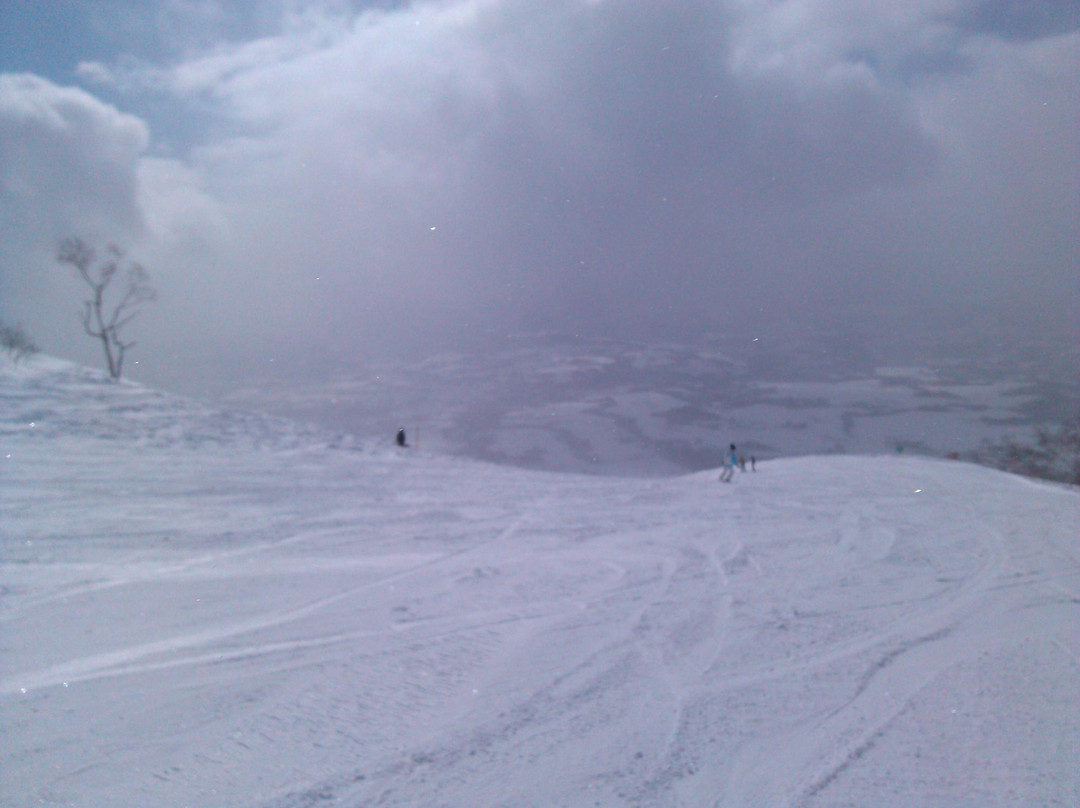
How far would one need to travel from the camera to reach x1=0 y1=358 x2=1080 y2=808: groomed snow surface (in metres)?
4.20

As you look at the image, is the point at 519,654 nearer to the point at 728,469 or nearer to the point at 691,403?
the point at 728,469

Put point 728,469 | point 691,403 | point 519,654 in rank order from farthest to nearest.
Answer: point 691,403, point 728,469, point 519,654

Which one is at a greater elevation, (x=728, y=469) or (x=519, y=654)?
(x=728, y=469)

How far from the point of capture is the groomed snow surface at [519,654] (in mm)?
4203

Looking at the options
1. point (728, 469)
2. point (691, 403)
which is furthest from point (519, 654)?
point (691, 403)

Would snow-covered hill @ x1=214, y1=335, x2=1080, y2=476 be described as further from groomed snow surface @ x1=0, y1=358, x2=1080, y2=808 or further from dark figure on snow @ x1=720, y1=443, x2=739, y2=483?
groomed snow surface @ x1=0, y1=358, x2=1080, y2=808

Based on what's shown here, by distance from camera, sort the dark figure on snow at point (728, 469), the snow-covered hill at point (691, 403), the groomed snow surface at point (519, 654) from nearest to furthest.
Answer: the groomed snow surface at point (519, 654) → the dark figure on snow at point (728, 469) → the snow-covered hill at point (691, 403)

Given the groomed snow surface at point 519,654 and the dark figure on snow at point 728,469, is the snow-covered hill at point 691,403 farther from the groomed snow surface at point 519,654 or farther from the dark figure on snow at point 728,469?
the groomed snow surface at point 519,654

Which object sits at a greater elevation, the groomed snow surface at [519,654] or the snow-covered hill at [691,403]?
the snow-covered hill at [691,403]

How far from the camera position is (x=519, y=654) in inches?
238

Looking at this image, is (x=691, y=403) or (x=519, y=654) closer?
(x=519, y=654)

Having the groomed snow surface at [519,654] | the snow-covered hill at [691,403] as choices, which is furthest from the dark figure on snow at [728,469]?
the snow-covered hill at [691,403]

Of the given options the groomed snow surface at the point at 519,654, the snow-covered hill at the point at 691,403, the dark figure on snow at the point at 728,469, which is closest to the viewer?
the groomed snow surface at the point at 519,654

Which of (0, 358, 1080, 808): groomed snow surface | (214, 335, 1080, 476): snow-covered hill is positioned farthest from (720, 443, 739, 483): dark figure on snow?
(214, 335, 1080, 476): snow-covered hill
